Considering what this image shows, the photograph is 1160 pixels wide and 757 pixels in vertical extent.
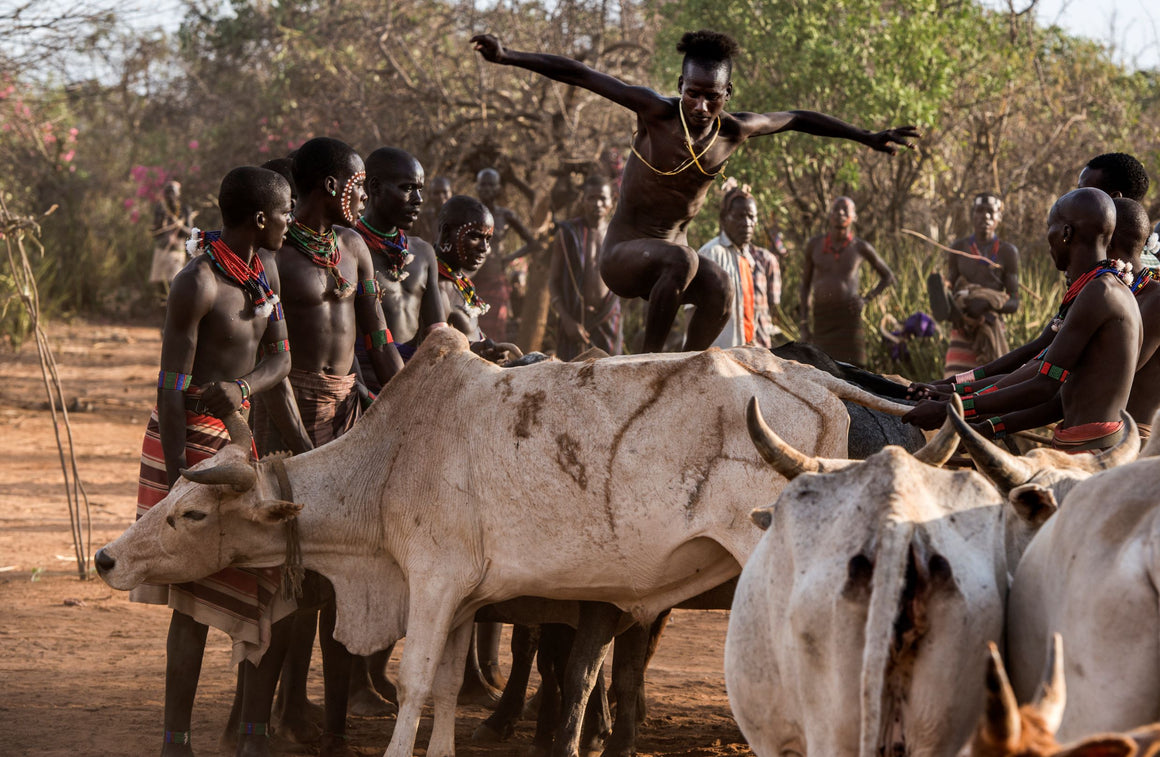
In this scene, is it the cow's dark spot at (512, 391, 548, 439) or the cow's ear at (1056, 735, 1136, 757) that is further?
the cow's dark spot at (512, 391, 548, 439)

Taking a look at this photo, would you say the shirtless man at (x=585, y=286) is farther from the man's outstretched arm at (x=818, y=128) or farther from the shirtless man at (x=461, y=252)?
the man's outstretched arm at (x=818, y=128)

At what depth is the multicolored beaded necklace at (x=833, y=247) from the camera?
11.1 meters

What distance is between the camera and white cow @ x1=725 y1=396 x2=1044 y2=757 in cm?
237

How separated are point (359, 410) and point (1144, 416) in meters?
3.16

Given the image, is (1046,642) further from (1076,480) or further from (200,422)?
(200,422)

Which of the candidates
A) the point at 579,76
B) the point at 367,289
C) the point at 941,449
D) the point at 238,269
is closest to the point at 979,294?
the point at 579,76

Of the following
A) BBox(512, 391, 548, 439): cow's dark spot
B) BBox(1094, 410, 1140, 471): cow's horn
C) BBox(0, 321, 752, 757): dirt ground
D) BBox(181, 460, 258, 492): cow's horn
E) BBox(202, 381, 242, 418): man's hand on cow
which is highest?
BBox(1094, 410, 1140, 471): cow's horn

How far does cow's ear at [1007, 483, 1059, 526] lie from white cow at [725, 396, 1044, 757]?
4 centimetres

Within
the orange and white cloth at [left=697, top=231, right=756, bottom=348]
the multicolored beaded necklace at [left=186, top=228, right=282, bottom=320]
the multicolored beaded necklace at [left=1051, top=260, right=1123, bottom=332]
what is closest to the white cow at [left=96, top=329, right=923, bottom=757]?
the multicolored beaded necklace at [left=186, top=228, right=282, bottom=320]

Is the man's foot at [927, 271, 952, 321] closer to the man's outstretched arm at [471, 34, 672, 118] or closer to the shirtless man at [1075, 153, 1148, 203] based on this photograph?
the shirtless man at [1075, 153, 1148, 203]

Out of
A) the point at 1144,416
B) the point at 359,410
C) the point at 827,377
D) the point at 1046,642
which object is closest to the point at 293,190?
the point at 359,410

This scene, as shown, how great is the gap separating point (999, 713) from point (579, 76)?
381cm

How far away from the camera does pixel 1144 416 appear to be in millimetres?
4922

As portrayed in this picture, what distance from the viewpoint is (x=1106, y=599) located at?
87.4 inches
